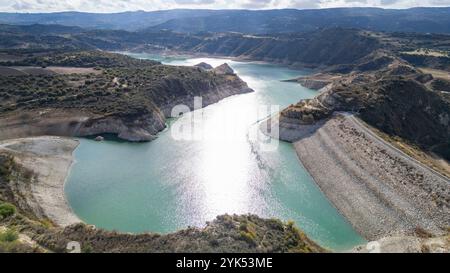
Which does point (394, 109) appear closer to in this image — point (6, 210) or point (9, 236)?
point (6, 210)

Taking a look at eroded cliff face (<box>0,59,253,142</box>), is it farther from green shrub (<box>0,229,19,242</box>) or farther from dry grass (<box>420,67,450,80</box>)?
dry grass (<box>420,67,450,80</box>)

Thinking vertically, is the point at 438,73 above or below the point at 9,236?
below

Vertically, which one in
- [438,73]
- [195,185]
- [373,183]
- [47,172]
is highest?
[438,73]

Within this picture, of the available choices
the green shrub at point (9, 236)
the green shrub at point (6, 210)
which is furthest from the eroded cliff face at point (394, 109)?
the green shrub at point (9, 236)

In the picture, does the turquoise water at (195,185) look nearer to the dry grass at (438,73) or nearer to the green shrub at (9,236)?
the green shrub at (9,236)

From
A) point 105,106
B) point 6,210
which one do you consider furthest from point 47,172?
point 105,106
